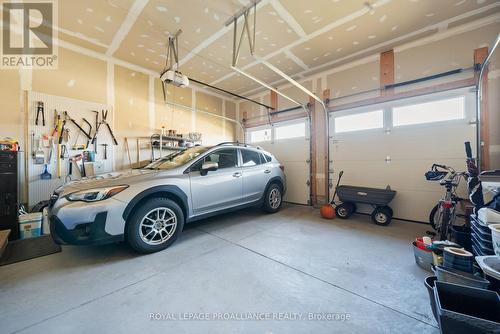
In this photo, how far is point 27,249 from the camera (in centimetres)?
239

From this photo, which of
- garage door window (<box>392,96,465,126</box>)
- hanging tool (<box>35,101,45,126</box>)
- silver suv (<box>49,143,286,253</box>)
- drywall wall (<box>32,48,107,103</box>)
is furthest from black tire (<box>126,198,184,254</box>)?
garage door window (<box>392,96,465,126</box>)

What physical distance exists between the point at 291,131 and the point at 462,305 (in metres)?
4.54

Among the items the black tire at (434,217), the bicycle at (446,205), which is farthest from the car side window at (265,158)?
the black tire at (434,217)

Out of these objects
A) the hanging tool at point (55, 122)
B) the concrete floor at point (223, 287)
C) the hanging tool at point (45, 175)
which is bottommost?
the concrete floor at point (223, 287)

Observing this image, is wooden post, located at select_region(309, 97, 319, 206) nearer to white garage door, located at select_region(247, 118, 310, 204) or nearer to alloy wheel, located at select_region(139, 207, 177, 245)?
Result: white garage door, located at select_region(247, 118, 310, 204)

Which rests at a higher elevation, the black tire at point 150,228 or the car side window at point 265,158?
the car side window at point 265,158

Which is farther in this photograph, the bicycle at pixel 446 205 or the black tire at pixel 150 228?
the bicycle at pixel 446 205

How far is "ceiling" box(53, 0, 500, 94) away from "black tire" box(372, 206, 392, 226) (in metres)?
3.07

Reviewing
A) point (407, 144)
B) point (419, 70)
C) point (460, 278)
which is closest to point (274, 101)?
point (419, 70)

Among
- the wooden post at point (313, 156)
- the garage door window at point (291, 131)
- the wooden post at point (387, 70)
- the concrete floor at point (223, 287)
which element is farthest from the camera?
the garage door window at point (291, 131)

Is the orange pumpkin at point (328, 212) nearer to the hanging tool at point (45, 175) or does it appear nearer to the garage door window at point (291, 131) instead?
the garage door window at point (291, 131)

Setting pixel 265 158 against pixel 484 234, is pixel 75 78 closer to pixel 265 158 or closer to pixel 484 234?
pixel 265 158

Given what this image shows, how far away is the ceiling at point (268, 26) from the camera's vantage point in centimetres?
271

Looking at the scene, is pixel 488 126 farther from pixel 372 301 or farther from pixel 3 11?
pixel 3 11
